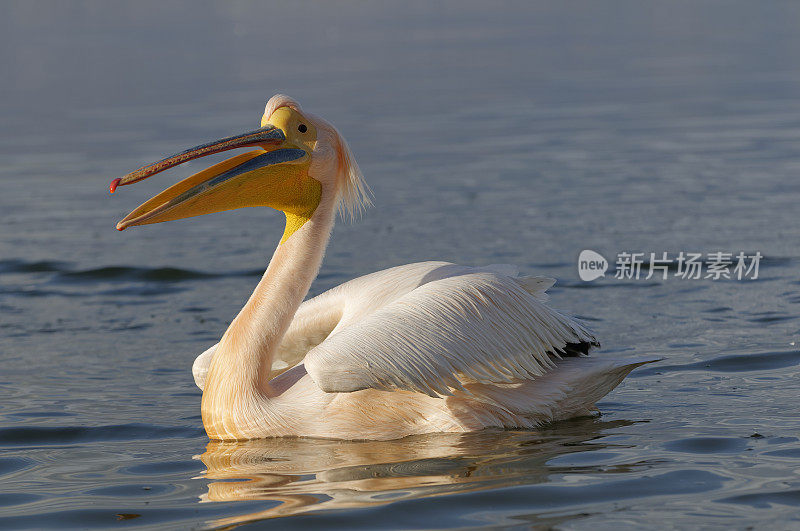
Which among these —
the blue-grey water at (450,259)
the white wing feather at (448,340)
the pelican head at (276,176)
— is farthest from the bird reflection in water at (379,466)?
the pelican head at (276,176)

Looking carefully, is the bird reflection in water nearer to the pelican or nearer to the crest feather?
the pelican

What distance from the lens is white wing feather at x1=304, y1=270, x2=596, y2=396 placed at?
4.19 meters

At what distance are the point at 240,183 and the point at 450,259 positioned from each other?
319 cm

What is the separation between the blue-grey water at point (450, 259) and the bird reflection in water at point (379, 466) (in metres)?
0.01

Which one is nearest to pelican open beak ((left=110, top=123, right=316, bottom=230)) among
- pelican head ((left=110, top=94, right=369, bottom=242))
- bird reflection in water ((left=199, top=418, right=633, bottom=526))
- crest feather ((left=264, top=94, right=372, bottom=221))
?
pelican head ((left=110, top=94, right=369, bottom=242))

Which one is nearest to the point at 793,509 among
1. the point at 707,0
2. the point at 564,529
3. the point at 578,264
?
the point at 564,529

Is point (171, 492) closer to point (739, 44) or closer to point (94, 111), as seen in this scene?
point (94, 111)

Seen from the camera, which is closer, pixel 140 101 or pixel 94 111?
pixel 94 111

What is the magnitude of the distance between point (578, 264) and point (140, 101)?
1241cm

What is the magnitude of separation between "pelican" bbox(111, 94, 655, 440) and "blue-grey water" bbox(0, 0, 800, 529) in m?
0.11

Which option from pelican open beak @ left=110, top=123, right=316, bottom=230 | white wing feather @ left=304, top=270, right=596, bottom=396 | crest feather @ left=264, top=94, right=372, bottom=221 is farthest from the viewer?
crest feather @ left=264, top=94, right=372, bottom=221

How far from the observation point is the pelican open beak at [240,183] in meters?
4.60

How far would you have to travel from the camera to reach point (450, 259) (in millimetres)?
7707

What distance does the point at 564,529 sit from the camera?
11.4ft
